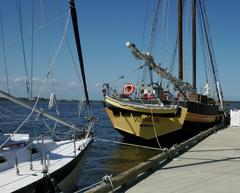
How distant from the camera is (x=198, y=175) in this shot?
32.7ft

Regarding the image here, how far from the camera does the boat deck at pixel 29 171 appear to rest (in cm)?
713

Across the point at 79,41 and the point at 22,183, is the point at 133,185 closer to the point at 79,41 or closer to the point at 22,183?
the point at 22,183

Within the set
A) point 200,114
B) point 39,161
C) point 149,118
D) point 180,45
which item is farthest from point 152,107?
point 39,161

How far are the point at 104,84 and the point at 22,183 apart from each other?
15.8 metres

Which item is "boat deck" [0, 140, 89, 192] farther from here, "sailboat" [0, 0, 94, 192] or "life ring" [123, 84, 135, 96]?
"life ring" [123, 84, 135, 96]

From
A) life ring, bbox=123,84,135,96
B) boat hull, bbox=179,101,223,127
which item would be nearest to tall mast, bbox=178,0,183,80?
boat hull, bbox=179,101,223,127

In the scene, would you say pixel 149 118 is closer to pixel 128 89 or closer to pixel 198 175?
pixel 128 89

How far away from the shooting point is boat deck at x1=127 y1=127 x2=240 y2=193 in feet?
28.3

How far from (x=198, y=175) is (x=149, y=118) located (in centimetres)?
1113

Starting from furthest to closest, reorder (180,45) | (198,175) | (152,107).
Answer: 1. (180,45)
2. (152,107)
3. (198,175)

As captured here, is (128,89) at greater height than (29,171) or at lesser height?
greater

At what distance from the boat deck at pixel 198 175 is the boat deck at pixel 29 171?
166cm

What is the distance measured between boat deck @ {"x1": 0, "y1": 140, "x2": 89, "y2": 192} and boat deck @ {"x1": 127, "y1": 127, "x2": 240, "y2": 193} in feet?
5.44

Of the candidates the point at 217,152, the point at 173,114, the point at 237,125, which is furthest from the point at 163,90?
the point at 217,152
